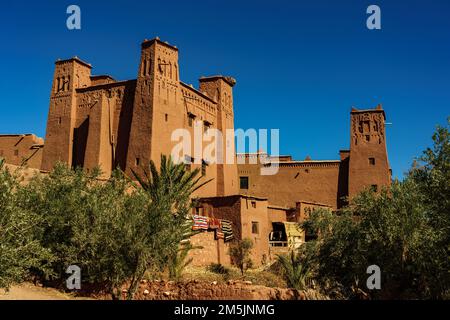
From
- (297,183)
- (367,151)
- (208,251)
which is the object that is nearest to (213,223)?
(208,251)

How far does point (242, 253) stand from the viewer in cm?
2858

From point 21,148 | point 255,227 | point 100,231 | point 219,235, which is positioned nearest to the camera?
point 100,231

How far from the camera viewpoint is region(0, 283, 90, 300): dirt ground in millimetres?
15380

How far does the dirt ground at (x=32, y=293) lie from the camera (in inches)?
605

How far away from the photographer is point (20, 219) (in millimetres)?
12422

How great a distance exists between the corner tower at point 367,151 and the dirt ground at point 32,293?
26.0 metres

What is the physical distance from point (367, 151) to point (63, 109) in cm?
2143

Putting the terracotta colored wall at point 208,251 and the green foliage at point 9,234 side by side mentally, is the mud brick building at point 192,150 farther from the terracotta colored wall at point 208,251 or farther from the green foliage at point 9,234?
the green foliage at point 9,234

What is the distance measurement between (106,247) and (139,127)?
52.6 ft

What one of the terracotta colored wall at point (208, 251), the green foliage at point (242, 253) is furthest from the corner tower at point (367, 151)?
the terracotta colored wall at point (208, 251)

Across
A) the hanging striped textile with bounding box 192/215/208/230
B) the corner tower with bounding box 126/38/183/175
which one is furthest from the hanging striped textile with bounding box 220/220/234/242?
the corner tower with bounding box 126/38/183/175

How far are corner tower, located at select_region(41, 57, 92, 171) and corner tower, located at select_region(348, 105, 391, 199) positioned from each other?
769 inches

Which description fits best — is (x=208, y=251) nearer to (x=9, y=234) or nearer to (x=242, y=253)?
(x=242, y=253)

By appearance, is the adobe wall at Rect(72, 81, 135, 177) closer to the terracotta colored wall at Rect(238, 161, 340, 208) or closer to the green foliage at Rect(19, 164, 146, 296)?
the green foliage at Rect(19, 164, 146, 296)
